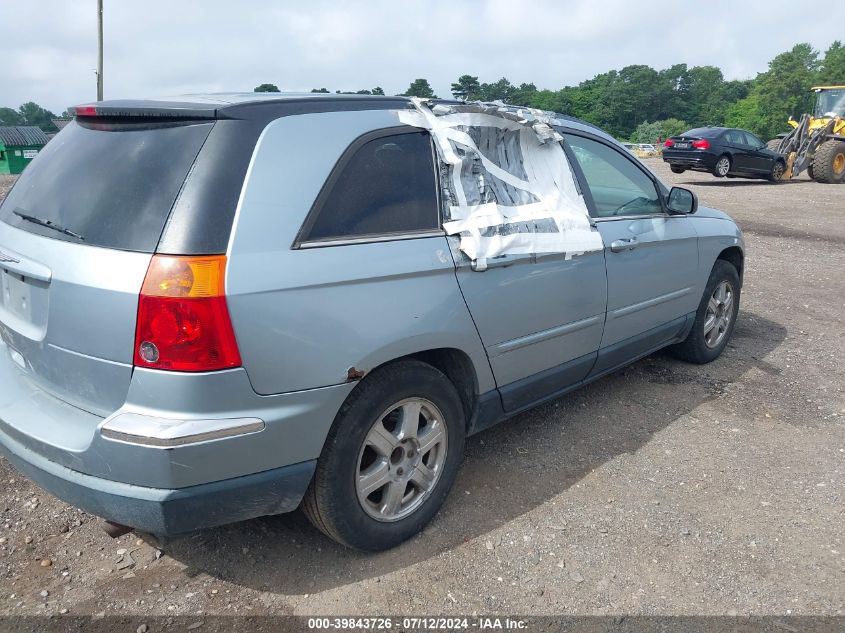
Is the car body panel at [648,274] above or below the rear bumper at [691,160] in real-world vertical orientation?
below

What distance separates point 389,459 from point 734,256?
12.2 feet

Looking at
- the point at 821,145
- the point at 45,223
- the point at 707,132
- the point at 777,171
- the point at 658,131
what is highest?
the point at 658,131

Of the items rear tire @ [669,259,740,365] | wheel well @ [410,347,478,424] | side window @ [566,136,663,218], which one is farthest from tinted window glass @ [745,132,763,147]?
wheel well @ [410,347,478,424]

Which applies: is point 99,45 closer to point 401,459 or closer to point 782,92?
point 401,459

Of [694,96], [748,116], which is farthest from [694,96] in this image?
[748,116]

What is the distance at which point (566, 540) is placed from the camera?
301cm

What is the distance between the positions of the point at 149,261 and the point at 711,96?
414 ft

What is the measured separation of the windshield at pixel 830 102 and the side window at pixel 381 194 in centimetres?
2262

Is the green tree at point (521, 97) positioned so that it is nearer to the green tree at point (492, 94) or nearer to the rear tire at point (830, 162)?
the green tree at point (492, 94)

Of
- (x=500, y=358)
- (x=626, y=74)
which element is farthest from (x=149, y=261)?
(x=626, y=74)

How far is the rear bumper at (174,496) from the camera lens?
2.24 m

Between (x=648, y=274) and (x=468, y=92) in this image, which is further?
(x=468, y=92)

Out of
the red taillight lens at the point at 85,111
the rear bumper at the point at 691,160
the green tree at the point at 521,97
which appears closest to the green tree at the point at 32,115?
the green tree at the point at 521,97

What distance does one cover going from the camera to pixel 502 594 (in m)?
2.67
